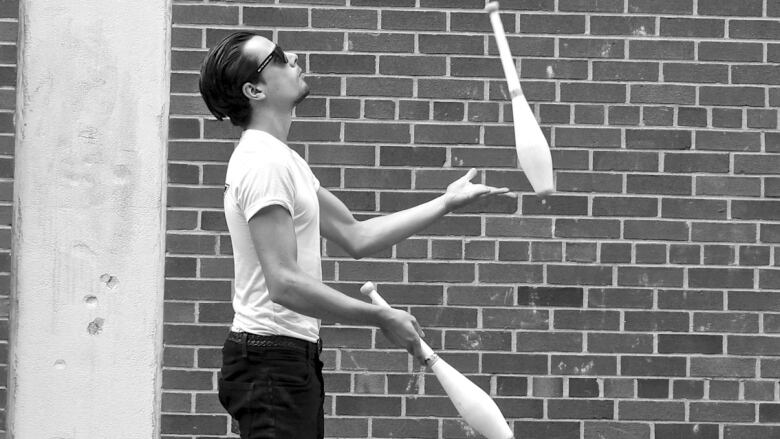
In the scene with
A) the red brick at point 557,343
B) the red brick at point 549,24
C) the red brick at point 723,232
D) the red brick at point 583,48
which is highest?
the red brick at point 549,24

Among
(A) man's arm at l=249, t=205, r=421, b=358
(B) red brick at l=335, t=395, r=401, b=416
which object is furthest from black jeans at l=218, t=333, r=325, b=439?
(B) red brick at l=335, t=395, r=401, b=416

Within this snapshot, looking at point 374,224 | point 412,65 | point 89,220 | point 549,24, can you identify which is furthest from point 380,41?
point 89,220

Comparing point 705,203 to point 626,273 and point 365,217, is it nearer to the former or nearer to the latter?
point 626,273

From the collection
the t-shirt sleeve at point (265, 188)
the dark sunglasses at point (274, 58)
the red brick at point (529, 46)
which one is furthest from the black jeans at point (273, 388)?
the red brick at point (529, 46)

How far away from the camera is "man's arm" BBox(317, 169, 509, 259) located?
3537 millimetres

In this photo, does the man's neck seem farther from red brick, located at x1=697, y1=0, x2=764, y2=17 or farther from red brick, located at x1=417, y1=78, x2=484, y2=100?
red brick, located at x1=697, y1=0, x2=764, y2=17

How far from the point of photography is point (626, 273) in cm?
434

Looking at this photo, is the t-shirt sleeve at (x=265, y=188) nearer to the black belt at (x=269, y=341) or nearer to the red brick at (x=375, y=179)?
the black belt at (x=269, y=341)

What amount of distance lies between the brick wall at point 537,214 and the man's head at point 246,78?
1.11m

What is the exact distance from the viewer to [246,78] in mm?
3186

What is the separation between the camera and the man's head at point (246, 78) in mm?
3188

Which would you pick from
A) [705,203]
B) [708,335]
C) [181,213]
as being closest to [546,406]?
[708,335]

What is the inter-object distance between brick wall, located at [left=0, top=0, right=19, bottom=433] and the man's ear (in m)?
1.44

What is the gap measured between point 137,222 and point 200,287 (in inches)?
12.7
